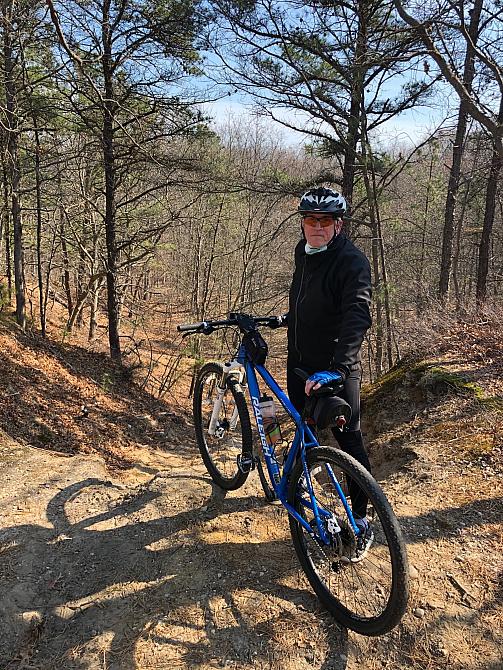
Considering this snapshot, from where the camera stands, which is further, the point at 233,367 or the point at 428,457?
the point at 428,457

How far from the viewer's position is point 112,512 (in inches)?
137

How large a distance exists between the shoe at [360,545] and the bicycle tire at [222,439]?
1.11 meters

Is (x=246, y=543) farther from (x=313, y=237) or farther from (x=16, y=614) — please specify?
(x=313, y=237)

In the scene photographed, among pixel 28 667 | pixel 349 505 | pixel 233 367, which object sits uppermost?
pixel 233 367

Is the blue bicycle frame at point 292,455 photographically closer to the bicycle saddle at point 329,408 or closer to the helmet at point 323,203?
the bicycle saddle at point 329,408

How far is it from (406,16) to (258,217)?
1334 cm

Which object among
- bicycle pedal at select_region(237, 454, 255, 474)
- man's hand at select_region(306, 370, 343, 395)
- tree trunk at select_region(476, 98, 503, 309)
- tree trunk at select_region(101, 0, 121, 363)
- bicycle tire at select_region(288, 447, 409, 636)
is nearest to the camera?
bicycle tire at select_region(288, 447, 409, 636)

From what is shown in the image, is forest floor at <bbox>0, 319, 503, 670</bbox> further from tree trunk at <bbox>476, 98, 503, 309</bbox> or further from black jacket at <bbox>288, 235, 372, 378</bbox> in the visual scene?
tree trunk at <bbox>476, 98, 503, 309</bbox>

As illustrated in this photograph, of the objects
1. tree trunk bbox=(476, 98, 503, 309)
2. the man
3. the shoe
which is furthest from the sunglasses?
tree trunk bbox=(476, 98, 503, 309)

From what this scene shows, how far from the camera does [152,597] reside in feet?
8.48

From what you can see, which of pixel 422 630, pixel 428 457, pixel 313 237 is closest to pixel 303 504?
pixel 422 630

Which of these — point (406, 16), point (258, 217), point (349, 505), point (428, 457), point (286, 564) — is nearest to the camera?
point (349, 505)

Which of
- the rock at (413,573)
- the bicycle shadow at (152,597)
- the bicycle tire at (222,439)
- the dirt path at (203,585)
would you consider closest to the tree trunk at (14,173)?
the bicycle tire at (222,439)

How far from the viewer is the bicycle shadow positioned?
2262 mm
